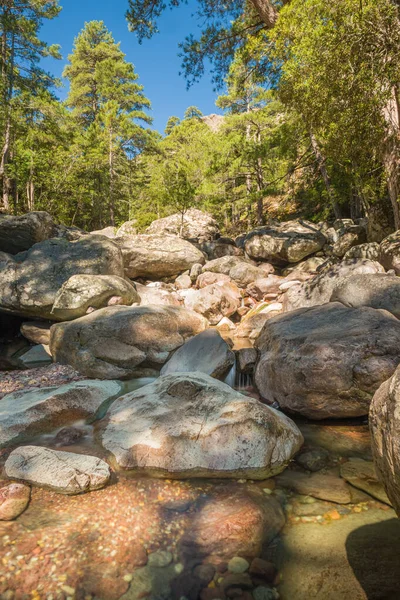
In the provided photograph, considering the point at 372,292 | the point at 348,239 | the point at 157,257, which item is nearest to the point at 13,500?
the point at 372,292

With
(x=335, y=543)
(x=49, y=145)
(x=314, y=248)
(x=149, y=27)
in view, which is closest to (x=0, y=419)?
(x=335, y=543)

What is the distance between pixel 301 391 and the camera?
4223mm

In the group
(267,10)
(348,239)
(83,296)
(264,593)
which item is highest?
(267,10)

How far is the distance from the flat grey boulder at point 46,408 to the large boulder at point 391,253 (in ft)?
24.7

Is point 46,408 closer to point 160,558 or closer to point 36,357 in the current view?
point 160,558

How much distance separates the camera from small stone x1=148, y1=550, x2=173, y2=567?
219 cm

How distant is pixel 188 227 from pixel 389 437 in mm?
19744

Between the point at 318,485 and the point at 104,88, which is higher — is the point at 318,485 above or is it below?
below

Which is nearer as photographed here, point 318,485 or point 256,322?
point 318,485

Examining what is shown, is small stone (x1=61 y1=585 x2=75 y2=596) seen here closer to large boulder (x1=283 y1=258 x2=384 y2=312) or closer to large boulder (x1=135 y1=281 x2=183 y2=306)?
large boulder (x1=283 y1=258 x2=384 y2=312)

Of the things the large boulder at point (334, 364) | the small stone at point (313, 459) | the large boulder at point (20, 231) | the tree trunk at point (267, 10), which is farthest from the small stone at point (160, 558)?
the tree trunk at point (267, 10)

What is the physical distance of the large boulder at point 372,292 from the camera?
5.60 metres

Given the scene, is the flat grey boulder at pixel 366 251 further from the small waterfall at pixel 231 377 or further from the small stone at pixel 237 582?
the small stone at pixel 237 582

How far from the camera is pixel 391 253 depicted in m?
8.41
